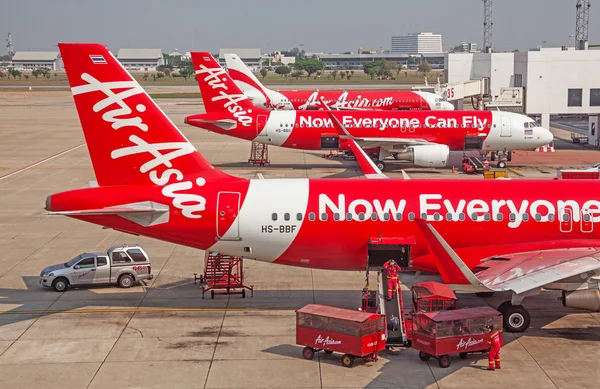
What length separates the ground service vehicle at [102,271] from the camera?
31062 millimetres

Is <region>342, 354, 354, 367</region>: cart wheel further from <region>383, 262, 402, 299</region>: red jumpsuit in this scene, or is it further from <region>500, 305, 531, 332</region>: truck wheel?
<region>500, 305, 531, 332</region>: truck wheel

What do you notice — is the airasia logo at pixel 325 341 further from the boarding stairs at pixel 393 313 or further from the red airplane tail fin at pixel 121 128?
the red airplane tail fin at pixel 121 128

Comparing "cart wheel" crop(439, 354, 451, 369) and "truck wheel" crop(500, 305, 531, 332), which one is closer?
"cart wheel" crop(439, 354, 451, 369)

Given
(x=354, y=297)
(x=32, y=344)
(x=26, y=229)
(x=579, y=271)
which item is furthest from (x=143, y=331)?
(x=26, y=229)

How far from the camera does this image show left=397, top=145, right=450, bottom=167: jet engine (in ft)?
197

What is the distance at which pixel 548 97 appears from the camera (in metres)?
73.9

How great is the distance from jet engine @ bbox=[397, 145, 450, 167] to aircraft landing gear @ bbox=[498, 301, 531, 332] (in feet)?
113

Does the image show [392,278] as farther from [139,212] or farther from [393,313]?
[139,212]

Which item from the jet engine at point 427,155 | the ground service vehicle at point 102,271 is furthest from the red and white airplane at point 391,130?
the ground service vehicle at point 102,271

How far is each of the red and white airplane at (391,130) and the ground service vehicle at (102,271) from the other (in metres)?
32.8

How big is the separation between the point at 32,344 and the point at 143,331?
3.46m

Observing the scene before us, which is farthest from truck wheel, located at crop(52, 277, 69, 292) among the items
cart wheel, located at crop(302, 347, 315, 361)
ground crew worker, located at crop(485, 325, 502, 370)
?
ground crew worker, located at crop(485, 325, 502, 370)

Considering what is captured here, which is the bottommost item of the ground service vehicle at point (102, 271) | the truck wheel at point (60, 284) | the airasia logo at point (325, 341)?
the airasia logo at point (325, 341)

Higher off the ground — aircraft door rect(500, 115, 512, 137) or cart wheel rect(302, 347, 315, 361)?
aircraft door rect(500, 115, 512, 137)
